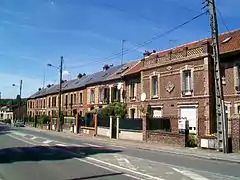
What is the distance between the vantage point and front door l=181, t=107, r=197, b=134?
32.6 meters

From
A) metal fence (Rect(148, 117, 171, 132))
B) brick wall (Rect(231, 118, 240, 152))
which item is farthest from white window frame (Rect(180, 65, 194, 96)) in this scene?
brick wall (Rect(231, 118, 240, 152))

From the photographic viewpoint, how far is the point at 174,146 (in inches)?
1107

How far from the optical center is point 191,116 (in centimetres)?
3331

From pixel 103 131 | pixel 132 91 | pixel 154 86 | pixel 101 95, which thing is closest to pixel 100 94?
pixel 101 95

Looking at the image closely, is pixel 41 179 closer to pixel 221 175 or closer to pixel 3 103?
pixel 221 175

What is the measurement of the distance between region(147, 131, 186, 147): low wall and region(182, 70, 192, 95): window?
507 centimetres

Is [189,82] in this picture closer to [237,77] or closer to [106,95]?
[237,77]

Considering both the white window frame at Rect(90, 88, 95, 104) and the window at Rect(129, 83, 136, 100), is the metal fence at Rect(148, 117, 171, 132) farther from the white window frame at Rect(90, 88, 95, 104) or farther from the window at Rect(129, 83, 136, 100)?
the white window frame at Rect(90, 88, 95, 104)

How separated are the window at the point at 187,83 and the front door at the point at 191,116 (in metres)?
1.42

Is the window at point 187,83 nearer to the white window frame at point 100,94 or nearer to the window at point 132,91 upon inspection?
the window at point 132,91

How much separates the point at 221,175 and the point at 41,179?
598 cm

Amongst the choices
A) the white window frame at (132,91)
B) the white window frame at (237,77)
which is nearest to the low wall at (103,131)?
the white window frame at (132,91)

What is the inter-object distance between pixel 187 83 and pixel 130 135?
6.97 metres

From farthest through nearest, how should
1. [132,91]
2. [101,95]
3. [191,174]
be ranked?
1. [101,95]
2. [132,91]
3. [191,174]
